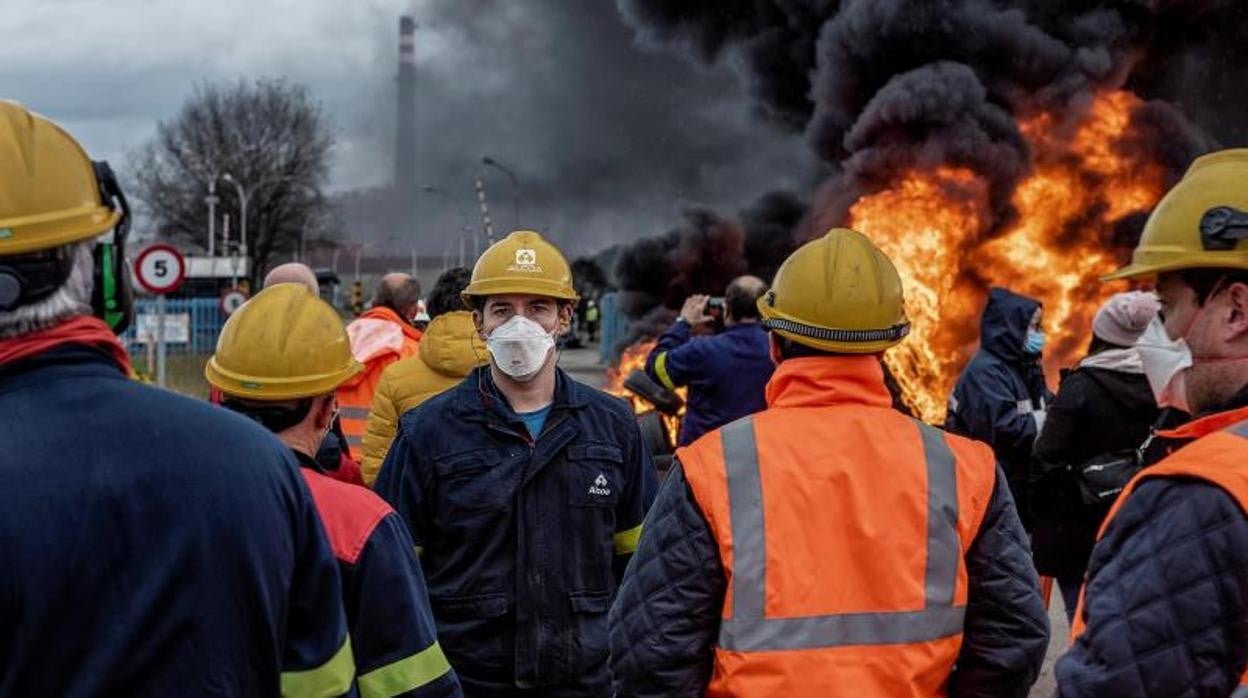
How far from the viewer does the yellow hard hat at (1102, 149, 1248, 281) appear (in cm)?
220

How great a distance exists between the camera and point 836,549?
8.31ft

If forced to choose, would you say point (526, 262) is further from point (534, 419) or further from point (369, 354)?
point (369, 354)

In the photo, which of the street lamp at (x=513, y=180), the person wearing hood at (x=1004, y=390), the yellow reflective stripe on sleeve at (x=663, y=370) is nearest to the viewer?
the person wearing hood at (x=1004, y=390)

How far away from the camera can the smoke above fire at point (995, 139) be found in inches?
672

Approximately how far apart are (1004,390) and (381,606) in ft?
16.2

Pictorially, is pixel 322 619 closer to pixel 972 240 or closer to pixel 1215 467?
pixel 1215 467

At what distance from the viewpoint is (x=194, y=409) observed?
183cm

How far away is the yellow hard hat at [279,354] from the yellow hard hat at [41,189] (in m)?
0.75

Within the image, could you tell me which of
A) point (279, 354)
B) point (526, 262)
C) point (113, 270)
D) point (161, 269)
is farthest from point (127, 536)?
point (161, 269)

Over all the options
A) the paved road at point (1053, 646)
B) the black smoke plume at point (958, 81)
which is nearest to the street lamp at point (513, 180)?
the black smoke plume at point (958, 81)

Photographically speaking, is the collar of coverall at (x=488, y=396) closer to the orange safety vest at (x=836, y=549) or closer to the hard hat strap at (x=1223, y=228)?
the orange safety vest at (x=836, y=549)

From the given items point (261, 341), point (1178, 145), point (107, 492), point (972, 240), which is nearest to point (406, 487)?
point (261, 341)

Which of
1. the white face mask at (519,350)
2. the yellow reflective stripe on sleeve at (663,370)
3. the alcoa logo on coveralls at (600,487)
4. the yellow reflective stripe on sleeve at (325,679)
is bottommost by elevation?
the yellow reflective stripe on sleeve at (325,679)

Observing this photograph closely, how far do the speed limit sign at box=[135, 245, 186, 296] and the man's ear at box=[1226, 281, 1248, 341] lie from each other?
14.0 meters
